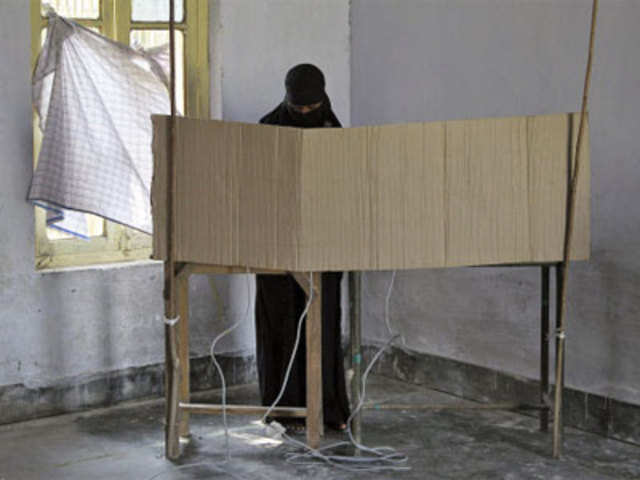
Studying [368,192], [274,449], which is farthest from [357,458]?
[368,192]

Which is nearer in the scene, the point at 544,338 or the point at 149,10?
the point at 544,338

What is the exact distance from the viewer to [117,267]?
4.80m

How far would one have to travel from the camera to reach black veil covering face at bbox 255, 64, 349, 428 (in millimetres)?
4336

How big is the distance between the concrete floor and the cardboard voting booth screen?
819 millimetres

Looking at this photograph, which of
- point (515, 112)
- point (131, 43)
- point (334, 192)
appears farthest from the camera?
point (131, 43)

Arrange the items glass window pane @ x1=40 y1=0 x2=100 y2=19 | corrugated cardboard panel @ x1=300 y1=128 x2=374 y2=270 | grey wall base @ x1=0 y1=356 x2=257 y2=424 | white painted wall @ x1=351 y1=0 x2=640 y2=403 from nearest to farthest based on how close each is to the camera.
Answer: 1. corrugated cardboard panel @ x1=300 y1=128 x2=374 y2=270
2. white painted wall @ x1=351 y1=0 x2=640 y2=403
3. grey wall base @ x1=0 y1=356 x2=257 y2=424
4. glass window pane @ x1=40 y1=0 x2=100 y2=19

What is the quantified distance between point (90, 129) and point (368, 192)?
1.50m

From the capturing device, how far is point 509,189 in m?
3.72

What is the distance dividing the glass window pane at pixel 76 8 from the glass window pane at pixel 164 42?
209 mm

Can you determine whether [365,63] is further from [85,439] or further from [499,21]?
[85,439]

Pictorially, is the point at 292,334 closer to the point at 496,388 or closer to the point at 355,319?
the point at 355,319

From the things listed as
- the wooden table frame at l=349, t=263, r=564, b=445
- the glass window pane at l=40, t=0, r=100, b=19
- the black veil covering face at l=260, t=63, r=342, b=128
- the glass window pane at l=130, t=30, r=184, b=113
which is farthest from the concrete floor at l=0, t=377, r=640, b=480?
the glass window pane at l=40, t=0, r=100, b=19

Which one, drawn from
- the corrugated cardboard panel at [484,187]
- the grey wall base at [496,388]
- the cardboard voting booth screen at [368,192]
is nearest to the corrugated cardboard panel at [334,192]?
the cardboard voting booth screen at [368,192]

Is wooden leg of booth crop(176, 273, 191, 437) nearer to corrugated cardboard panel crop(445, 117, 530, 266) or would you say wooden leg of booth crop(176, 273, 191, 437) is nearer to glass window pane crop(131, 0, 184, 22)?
corrugated cardboard panel crop(445, 117, 530, 266)
